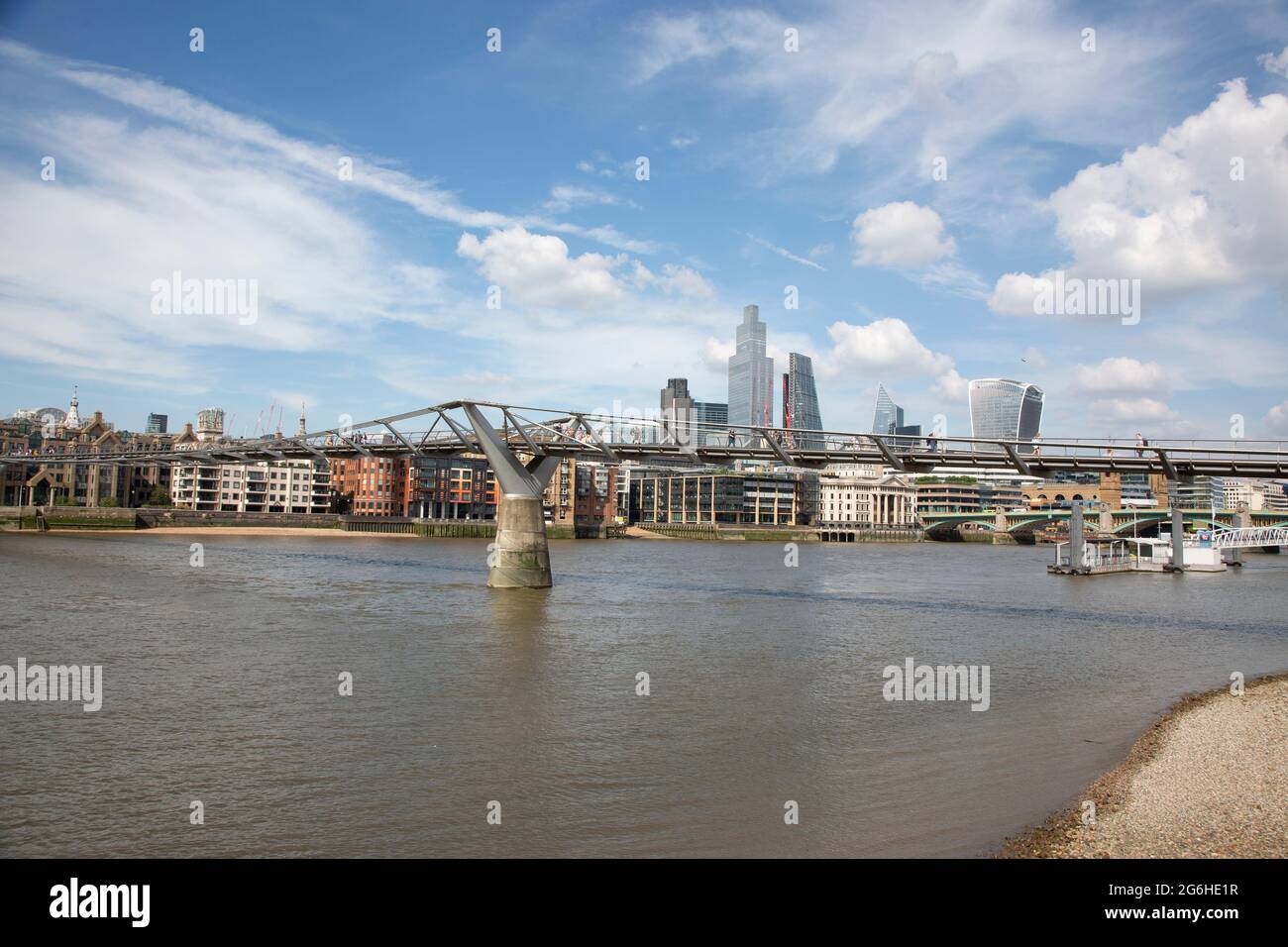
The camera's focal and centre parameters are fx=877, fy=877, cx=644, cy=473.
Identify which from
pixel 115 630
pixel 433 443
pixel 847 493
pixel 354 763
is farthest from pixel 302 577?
pixel 847 493

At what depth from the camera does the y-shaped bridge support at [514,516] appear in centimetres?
3952

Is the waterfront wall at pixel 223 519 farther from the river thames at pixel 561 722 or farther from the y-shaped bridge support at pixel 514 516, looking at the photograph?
the y-shaped bridge support at pixel 514 516

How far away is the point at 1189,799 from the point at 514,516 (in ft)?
104

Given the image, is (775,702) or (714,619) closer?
(775,702)

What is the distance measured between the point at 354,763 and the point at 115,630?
58.7ft

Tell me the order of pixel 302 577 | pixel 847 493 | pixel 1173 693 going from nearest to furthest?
pixel 1173 693, pixel 302 577, pixel 847 493

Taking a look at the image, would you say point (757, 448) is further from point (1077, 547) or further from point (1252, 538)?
point (1252, 538)

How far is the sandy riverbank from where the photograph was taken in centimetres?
974

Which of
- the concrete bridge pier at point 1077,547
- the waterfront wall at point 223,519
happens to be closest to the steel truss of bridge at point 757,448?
the concrete bridge pier at point 1077,547

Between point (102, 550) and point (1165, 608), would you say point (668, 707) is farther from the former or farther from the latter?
point (102, 550)

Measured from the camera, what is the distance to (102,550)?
65125 mm

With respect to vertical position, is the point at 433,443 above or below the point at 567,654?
above

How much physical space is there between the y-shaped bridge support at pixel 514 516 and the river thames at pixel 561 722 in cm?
287

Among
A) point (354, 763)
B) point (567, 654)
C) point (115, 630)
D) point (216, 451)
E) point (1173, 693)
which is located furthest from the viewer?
point (216, 451)
